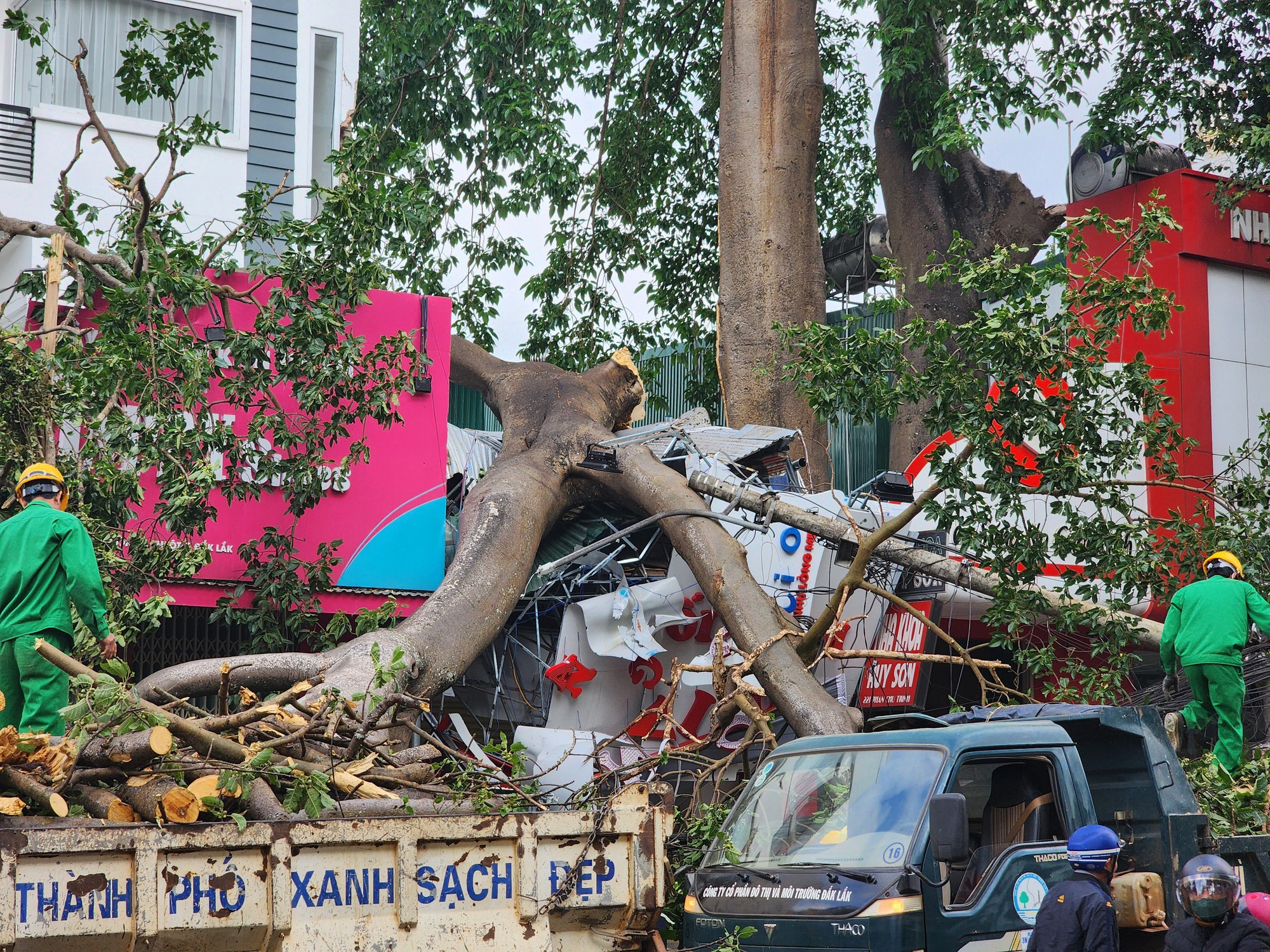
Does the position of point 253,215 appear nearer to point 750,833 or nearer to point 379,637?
point 379,637

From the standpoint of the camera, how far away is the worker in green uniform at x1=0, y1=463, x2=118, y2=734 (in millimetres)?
6738

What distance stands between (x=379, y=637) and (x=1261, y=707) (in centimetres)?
719

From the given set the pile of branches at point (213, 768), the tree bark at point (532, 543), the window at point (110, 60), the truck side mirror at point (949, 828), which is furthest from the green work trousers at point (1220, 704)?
the window at point (110, 60)

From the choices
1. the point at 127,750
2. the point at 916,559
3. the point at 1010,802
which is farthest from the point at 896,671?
the point at 127,750

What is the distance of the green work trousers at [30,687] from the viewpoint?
263 inches

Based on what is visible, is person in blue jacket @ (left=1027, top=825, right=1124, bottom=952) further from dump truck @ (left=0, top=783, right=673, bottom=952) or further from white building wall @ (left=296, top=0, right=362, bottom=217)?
white building wall @ (left=296, top=0, right=362, bottom=217)

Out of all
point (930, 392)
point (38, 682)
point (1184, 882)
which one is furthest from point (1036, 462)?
point (38, 682)

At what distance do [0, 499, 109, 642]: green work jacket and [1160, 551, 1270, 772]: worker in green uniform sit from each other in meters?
6.62

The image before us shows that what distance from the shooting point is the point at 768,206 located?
49.1ft

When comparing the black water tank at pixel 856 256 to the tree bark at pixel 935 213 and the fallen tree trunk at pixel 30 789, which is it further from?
the fallen tree trunk at pixel 30 789

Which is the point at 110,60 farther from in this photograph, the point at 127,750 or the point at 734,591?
the point at 127,750

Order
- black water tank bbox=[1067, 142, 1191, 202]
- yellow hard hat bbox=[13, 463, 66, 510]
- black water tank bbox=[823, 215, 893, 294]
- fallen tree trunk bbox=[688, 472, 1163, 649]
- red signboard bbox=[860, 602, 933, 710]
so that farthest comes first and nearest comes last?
black water tank bbox=[823, 215, 893, 294] → black water tank bbox=[1067, 142, 1191, 202] → red signboard bbox=[860, 602, 933, 710] → fallen tree trunk bbox=[688, 472, 1163, 649] → yellow hard hat bbox=[13, 463, 66, 510]

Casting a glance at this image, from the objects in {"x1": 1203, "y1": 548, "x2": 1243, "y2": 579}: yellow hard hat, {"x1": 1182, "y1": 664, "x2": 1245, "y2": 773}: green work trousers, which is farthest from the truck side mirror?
{"x1": 1203, "y1": 548, "x2": 1243, "y2": 579}: yellow hard hat

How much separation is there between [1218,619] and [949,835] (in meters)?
4.36
